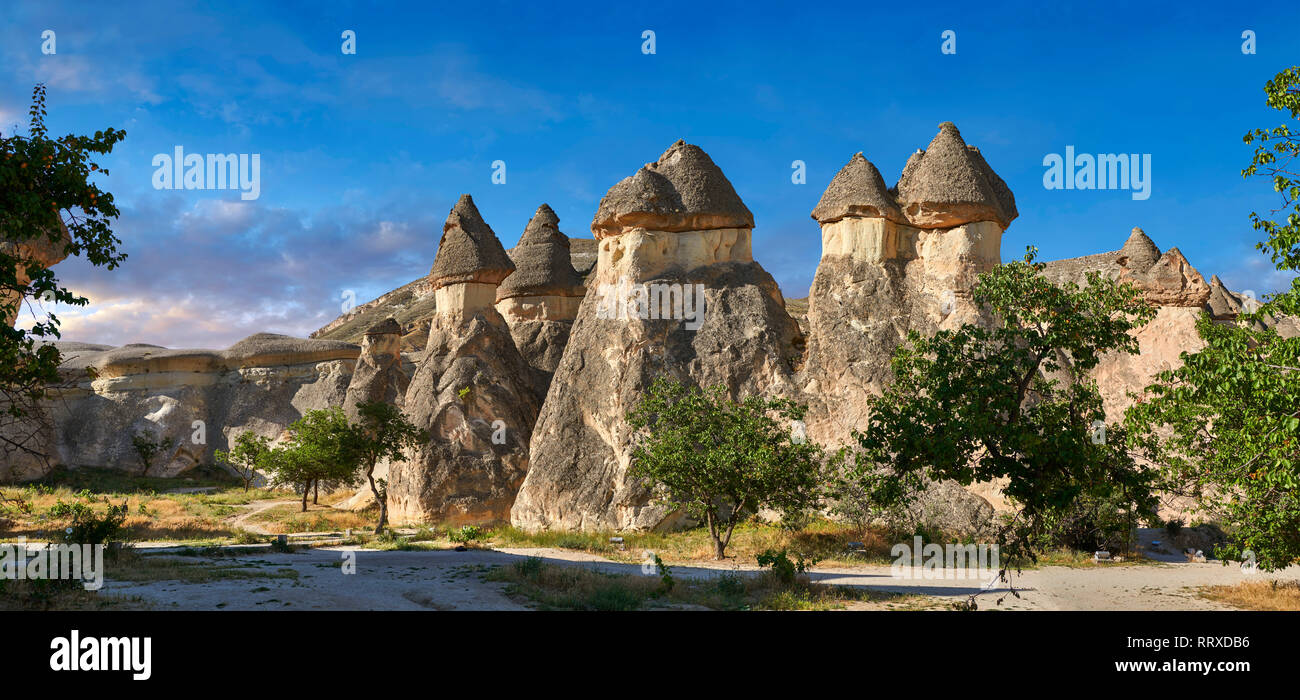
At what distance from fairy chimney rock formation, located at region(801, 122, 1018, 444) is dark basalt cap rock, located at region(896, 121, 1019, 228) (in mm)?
32

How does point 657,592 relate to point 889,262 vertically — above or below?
below

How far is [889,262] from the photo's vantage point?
2827 centimetres

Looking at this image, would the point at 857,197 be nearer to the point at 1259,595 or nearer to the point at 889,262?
the point at 889,262

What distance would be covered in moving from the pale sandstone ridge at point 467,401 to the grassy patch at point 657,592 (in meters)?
13.9

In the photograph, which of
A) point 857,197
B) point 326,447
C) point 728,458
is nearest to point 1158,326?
point 857,197

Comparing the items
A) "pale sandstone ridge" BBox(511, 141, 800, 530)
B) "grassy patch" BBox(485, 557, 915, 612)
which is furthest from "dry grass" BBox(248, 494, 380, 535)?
"grassy patch" BBox(485, 557, 915, 612)

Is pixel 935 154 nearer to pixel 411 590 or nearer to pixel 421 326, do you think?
pixel 411 590

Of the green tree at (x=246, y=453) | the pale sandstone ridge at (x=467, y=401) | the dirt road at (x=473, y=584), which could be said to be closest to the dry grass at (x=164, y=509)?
the green tree at (x=246, y=453)

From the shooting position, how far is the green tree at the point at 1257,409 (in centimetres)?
910

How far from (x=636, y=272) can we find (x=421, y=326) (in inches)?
1732

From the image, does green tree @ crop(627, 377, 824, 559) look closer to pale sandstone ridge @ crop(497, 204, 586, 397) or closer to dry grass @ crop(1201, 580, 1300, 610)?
dry grass @ crop(1201, 580, 1300, 610)

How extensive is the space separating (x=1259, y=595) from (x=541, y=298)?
98.6ft

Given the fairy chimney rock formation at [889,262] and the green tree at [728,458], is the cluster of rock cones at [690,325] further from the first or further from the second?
the green tree at [728,458]
